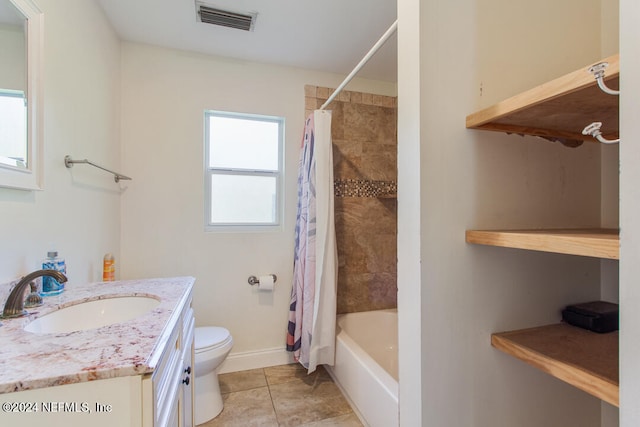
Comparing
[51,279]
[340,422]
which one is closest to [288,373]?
[340,422]

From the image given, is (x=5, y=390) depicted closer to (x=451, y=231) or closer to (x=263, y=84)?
(x=451, y=231)

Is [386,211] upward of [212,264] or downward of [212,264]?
upward

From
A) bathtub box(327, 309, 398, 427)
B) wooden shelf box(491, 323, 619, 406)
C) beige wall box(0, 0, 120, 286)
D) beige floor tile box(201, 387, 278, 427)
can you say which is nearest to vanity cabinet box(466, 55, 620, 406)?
wooden shelf box(491, 323, 619, 406)

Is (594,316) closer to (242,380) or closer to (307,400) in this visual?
(307,400)

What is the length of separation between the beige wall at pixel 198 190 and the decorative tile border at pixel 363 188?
0.38 meters

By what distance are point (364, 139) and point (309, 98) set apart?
1.90 feet

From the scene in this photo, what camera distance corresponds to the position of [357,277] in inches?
98.2

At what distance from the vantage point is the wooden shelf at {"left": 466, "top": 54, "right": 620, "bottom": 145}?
58 centimetres

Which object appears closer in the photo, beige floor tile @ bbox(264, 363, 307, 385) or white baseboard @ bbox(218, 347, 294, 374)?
beige floor tile @ bbox(264, 363, 307, 385)

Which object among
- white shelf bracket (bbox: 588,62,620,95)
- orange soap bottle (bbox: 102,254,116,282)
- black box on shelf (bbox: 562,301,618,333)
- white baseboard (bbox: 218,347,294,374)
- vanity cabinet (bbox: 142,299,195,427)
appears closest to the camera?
white shelf bracket (bbox: 588,62,620,95)

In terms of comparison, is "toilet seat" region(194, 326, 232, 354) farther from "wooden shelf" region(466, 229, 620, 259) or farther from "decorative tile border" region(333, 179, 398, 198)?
"wooden shelf" region(466, 229, 620, 259)

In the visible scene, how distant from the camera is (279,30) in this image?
1.91 metres

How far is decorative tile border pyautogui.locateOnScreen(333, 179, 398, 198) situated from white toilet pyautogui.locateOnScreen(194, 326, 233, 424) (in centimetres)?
140

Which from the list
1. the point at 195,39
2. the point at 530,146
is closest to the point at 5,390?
the point at 530,146
